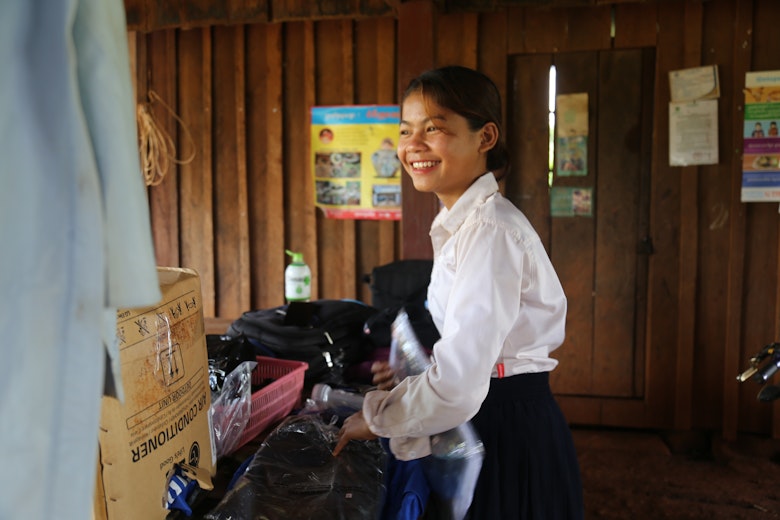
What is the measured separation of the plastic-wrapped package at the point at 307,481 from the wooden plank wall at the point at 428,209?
2.64 meters

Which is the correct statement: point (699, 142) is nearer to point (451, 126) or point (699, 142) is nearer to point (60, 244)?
point (451, 126)

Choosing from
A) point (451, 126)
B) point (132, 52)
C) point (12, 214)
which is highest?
point (132, 52)

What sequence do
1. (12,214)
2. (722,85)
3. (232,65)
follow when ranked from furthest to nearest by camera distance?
(232,65) → (722,85) → (12,214)

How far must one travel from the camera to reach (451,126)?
164 centimetres

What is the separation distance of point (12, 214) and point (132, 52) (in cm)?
468

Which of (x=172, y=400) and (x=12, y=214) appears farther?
(x=172, y=400)

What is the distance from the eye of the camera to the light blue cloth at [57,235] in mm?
582

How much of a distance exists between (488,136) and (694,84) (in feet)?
9.48

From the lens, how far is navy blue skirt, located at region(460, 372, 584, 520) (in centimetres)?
160

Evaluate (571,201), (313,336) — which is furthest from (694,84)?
(313,336)

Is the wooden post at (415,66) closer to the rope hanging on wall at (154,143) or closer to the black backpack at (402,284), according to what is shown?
the black backpack at (402,284)

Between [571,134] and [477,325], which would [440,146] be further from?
[571,134]

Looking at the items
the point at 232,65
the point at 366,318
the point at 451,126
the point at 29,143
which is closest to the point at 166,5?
the point at 232,65

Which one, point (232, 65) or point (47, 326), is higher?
point (232, 65)
